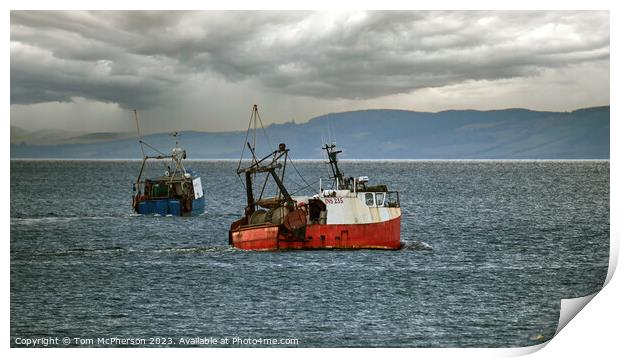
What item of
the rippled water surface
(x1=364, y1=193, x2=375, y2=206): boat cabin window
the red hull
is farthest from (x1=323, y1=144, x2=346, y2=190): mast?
the rippled water surface

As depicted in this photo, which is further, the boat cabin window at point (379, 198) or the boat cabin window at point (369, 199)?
the boat cabin window at point (379, 198)

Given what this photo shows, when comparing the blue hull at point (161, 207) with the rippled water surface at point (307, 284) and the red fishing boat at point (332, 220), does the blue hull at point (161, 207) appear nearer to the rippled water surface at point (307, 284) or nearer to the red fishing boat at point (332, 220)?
the rippled water surface at point (307, 284)

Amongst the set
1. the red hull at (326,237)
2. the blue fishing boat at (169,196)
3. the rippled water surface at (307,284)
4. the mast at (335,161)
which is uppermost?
the mast at (335,161)

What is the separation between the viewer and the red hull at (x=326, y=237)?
43.8 meters

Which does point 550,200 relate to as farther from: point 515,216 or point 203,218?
point 203,218

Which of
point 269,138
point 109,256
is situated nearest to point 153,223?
point 109,256

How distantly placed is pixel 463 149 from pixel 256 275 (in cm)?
3820

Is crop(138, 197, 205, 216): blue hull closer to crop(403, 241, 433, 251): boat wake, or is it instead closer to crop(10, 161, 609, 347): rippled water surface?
crop(10, 161, 609, 347): rippled water surface

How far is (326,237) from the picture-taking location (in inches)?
1732

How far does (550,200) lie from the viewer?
88.2m

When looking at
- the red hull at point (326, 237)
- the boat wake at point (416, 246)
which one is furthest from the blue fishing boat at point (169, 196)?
the red hull at point (326, 237)

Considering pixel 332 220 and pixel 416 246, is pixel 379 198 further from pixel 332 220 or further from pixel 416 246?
pixel 416 246

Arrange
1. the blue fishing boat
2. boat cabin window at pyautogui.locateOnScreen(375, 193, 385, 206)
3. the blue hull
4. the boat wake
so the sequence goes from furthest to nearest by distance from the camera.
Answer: the blue hull
the blue fishing boat
the boat wake
boat cabin window at pyautogui.locateOnScreen(375, 193, 385, 206)

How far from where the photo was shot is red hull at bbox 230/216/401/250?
43.8 metres
